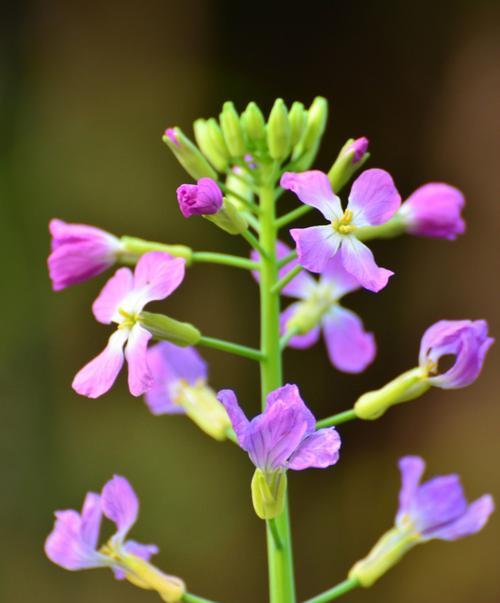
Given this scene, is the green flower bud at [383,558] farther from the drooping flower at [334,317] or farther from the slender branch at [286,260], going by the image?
the slender branch at [286,260]

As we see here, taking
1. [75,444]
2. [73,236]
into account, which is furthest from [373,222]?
[75,444]

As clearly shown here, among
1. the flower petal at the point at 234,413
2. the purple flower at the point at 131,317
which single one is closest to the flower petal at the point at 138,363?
the purple flower at the point at 131,317

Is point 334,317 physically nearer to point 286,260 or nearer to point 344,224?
point 286,260

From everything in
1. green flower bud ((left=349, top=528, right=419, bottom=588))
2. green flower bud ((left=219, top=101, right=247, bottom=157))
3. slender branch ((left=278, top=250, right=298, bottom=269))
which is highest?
green flower bud ((left=219, top=101, right=247, bottom=157))

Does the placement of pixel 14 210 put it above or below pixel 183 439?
above

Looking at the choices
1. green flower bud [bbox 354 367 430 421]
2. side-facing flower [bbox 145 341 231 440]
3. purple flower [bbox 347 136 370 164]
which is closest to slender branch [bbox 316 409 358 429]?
green flower bud [bbox 354 367 430 421]

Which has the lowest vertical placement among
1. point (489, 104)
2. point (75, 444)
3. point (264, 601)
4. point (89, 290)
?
point (264, 601)

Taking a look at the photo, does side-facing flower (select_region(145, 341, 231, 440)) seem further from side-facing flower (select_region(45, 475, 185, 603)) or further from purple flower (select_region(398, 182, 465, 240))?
purple flower (select_region(398, 182, 465, 240))

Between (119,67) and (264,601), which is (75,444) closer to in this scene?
(264,601)
